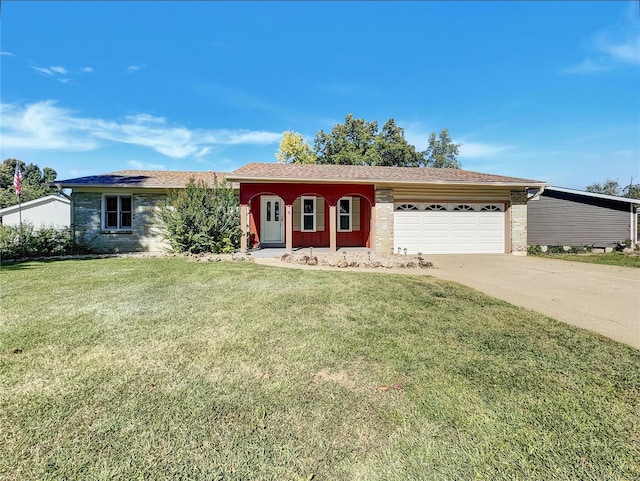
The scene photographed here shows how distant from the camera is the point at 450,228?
1339 cm

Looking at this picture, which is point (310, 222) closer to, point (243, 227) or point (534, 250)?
point (243, 227)

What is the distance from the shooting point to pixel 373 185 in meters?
13.1

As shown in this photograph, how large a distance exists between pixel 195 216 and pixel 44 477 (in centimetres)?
1083

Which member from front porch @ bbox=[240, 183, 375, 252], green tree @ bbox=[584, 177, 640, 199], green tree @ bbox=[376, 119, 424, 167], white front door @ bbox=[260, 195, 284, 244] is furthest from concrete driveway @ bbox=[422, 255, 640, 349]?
green tree @ bbox=[584, 177, 640, 199]

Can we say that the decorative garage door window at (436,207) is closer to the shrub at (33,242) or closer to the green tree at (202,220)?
the green tree at (202,220)

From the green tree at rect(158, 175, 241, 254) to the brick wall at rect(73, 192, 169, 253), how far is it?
1840 millimetres

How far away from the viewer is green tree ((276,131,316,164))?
33281mm

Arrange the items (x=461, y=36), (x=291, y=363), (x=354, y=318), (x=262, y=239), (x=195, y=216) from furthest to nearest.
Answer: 1. (x=262, y=239)
2. (x=195, y=216)
3. (x=461, y=36)
4. (x=354, y=318)
5. (x=291, y=363)

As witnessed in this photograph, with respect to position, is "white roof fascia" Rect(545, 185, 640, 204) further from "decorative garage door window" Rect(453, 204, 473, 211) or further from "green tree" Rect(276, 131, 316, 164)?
"green tree" Rect(276, 131, 316, 164)

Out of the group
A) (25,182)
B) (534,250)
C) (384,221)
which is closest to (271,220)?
(384,221)

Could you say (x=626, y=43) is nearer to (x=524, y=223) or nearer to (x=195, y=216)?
(x=524, y=223)

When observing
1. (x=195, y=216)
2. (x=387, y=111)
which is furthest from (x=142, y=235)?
(x=387, y=111)

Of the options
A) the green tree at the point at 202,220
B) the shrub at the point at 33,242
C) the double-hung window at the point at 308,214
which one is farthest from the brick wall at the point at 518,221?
the shrub at the point at 33,242

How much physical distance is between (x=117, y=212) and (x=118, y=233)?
96 centimetres
